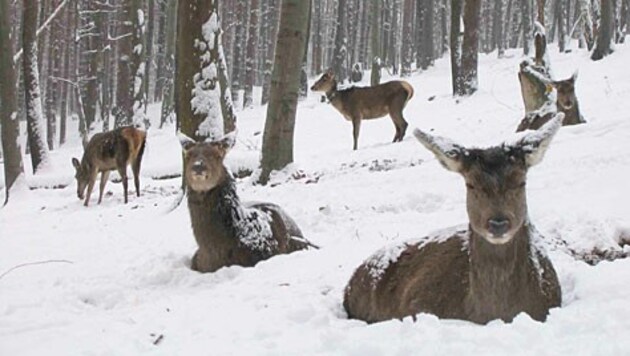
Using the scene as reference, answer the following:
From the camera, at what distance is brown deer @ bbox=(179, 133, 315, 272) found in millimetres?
7480

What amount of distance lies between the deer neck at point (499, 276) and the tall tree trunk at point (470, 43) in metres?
16.8

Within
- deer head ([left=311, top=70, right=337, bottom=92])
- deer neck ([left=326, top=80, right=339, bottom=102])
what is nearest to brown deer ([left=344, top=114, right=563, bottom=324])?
deer neck ([left=326, top=80, right=339, bottom=102])

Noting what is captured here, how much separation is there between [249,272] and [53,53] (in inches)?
1488

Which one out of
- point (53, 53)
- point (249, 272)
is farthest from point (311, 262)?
point (53, 53)

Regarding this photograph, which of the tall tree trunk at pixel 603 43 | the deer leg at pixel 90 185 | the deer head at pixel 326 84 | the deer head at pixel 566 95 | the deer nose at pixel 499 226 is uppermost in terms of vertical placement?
the tall tree trunk at pixel 603 43

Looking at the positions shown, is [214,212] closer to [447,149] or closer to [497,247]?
[447,149]

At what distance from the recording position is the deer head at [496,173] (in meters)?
4.37

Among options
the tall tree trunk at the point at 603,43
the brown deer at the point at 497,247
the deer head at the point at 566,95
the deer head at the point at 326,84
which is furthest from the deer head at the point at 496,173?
Answer: the tall tree trunk at the point at 603,43

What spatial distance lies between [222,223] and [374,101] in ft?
36.4

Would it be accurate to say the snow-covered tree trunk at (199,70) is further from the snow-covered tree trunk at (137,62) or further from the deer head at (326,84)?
the snow-covered tree trunk at (137,62)

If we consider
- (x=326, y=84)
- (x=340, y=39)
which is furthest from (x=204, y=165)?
(x=340, y=39)

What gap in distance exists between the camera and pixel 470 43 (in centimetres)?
2064

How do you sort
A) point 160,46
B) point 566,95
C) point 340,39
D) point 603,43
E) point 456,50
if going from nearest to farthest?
point 566,95, point 456,50, point 603,43, point 340,39, point 160,46

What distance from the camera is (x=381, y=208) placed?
31.0 feet
